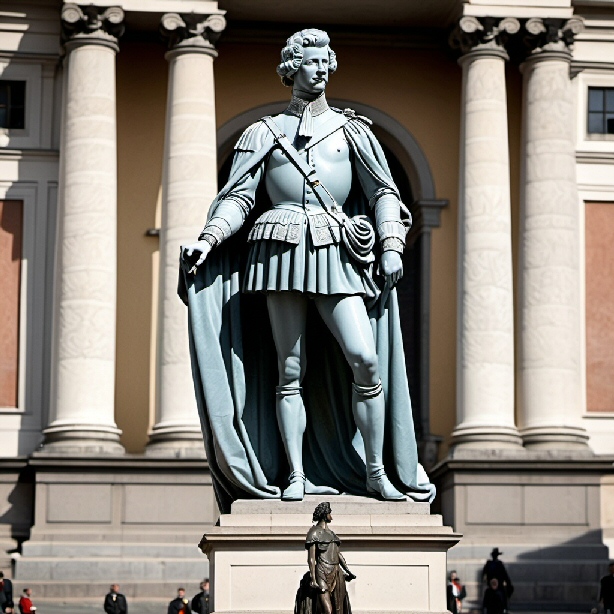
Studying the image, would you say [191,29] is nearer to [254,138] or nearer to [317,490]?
[254,138]

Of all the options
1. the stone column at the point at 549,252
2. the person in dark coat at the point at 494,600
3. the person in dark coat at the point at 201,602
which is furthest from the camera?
the stone column at the point at 549,252

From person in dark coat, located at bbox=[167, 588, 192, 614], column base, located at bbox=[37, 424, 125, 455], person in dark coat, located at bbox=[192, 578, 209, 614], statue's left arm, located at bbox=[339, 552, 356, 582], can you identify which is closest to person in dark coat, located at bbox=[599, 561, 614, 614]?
person in dark coat, located at bbox=[192, 578, 209, 614]

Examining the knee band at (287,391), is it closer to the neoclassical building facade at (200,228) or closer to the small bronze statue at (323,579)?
the small bronze statue at (323,579)

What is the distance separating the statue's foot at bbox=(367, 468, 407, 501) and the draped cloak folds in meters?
0.14

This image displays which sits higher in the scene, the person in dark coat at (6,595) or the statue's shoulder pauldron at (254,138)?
the statue's shoulder pauldron at (254,138)

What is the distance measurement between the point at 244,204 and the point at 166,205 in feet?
85.7

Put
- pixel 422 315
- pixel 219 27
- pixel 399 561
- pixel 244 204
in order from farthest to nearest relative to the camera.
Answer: pixel 422 315 < pixel 219 27 < pixel 244 204 < pixel 399 561

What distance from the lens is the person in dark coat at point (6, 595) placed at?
109 feet

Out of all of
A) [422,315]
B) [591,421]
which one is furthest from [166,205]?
[591,421]

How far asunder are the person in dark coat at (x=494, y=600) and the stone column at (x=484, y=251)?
21.1ft

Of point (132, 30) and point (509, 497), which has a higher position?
point (132, 30)

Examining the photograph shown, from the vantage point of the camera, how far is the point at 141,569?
123 ft

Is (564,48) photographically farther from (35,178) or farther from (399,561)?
(399,561)

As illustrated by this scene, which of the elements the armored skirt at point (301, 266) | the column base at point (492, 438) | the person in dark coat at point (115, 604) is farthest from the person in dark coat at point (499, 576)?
the armored skirt at point (301, 266)
